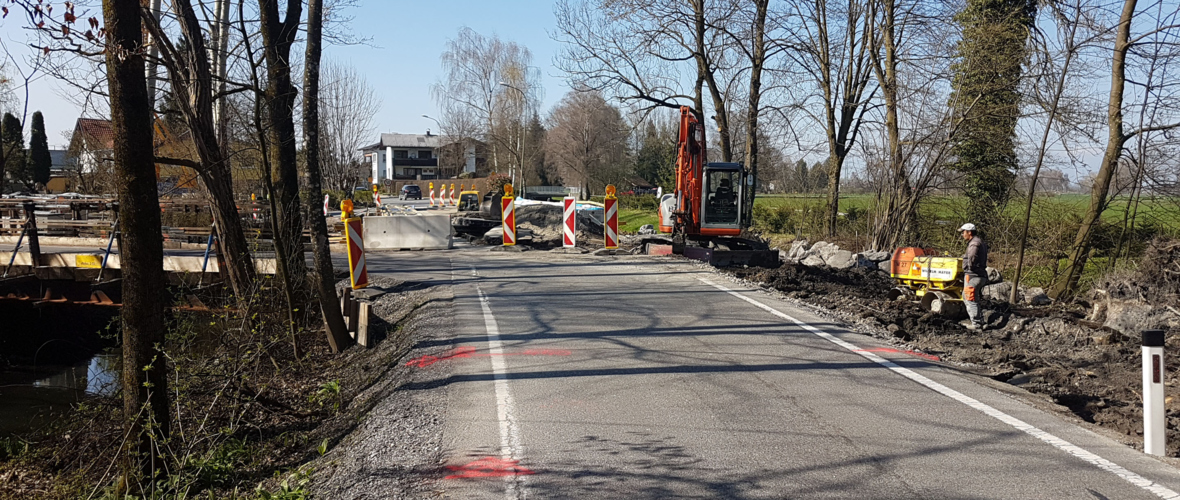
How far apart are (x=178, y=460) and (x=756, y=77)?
80.1 feet

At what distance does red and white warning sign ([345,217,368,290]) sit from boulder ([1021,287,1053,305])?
12927mm

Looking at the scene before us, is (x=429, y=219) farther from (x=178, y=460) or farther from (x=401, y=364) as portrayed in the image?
(x=178, y=460)

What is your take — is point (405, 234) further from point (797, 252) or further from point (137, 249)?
point (137, 249)

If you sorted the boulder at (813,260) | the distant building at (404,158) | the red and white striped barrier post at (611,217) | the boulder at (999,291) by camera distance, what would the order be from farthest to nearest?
the distant building at (404,158)
the boulder at (813,260)
the red and white striped barrier post at (611,217)
the boulder at (999,291)

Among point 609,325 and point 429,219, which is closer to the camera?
point 609,325

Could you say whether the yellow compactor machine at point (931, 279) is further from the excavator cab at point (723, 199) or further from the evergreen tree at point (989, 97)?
the evergreen tree at point (989, 97)

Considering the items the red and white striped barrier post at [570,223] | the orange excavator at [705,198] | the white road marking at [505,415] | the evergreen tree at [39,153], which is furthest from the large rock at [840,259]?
the evergreen tree at [39,153]

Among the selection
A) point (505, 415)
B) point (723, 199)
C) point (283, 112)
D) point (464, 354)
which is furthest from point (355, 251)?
point (723, 199)

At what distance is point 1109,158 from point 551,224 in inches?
664

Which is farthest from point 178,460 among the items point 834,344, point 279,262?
point 834,344

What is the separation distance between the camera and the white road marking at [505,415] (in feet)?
15.1

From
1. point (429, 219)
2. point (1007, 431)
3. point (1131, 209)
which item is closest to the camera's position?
point (1007, 431)

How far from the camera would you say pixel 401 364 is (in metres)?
8.06

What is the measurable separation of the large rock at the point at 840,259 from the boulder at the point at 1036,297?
4.53m
